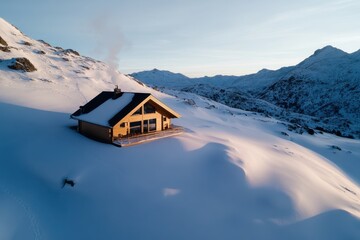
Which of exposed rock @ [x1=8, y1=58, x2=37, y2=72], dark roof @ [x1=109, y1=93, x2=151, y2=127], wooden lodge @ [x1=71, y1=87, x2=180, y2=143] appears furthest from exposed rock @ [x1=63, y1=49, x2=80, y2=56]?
dark roof @ [x1=109, y1=93, x2=151, y2=127]

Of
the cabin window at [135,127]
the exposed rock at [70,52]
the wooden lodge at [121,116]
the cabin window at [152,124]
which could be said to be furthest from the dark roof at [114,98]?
the exposed rock at [70,52]

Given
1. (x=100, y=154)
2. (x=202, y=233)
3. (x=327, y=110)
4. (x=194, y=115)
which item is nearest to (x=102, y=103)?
(x=100, y=154)

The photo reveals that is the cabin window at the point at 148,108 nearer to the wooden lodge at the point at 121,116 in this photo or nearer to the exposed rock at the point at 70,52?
the wooden lodge at the point at 121,116

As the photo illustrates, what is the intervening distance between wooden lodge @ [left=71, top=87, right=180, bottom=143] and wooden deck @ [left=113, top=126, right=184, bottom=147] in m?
0.57

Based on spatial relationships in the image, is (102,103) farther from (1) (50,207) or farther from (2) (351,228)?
(2) (351,228)

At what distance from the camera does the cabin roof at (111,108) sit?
24.2 metres

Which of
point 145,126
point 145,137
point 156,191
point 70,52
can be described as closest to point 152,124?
point 145,126

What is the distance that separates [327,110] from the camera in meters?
110

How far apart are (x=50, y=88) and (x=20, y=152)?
22527 mm

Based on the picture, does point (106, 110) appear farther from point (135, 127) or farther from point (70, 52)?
point (70, 52)

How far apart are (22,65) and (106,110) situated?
29555mm

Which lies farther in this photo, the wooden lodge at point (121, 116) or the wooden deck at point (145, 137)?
the wooden lodge at point (121, 116)

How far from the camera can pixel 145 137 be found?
2516 cm

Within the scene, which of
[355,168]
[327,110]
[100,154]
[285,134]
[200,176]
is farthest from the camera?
[327,110]
